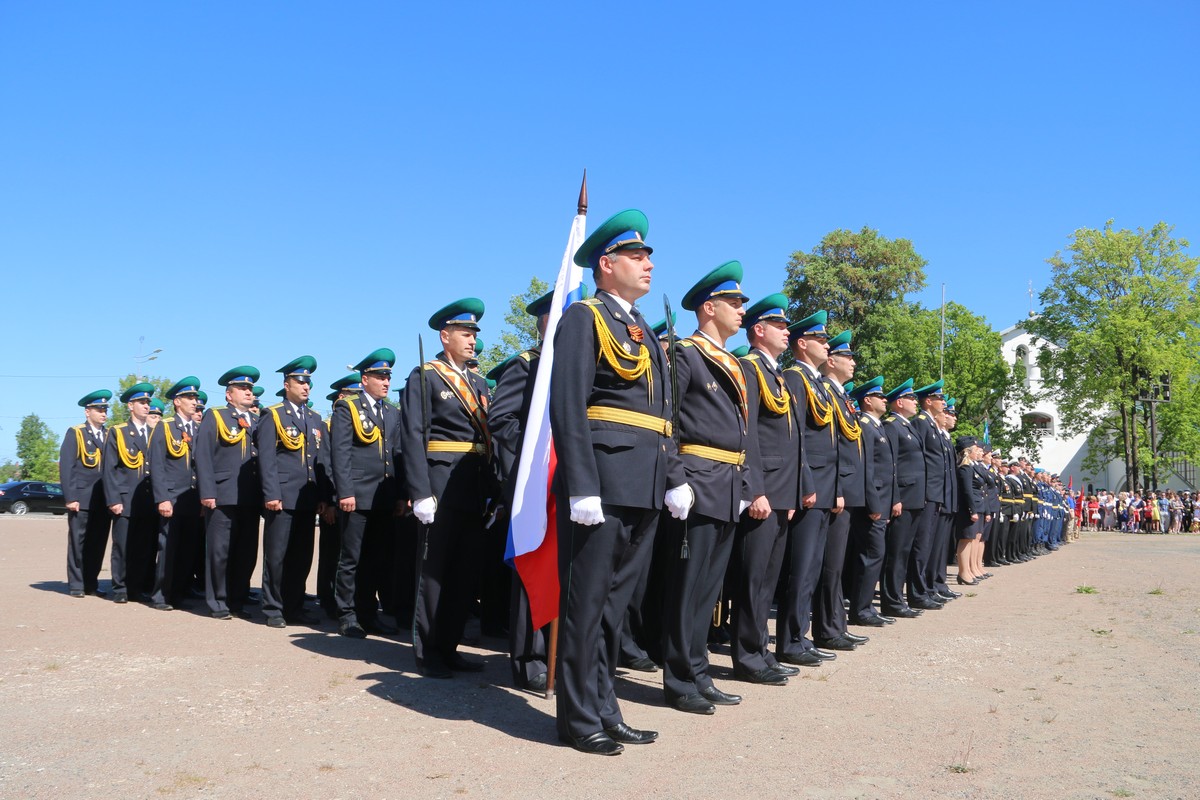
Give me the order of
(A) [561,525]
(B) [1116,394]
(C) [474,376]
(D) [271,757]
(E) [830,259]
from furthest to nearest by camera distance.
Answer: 1. (E) [830,259]
2. (B) [1116,394]
3. (C) [474,376]
4. (A) [561,525]
5. (D) [271,757]

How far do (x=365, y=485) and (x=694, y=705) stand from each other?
4.07 meters

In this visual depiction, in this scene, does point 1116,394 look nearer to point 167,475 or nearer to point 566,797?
point 167,475

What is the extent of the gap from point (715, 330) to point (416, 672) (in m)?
2.82

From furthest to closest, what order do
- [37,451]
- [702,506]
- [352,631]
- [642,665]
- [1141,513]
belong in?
[37,451]
[1141,513]
[352,631]
[642,665]
[702,506]

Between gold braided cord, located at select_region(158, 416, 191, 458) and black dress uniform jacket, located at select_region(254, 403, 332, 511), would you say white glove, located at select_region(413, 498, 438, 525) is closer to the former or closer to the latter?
black dress uniform jacket, located at select_region(254, 403, 332, 511)

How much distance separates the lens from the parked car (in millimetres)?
39781

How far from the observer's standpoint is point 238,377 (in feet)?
32.3

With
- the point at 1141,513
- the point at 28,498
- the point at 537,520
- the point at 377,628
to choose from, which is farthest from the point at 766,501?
the point at 28,498

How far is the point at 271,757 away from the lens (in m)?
4.49

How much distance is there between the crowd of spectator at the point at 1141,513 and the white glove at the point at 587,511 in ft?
130

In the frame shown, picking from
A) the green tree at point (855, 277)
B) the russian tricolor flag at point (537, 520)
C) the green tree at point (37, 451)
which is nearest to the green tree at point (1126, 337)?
the green tree at point (855, 277)

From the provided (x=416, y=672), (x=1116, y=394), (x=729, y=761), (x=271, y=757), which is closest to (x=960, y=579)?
(x=416, y=672)

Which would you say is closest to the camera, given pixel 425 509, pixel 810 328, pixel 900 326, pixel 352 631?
pixel 425 509

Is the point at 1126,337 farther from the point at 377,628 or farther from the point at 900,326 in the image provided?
the point at 377,628
